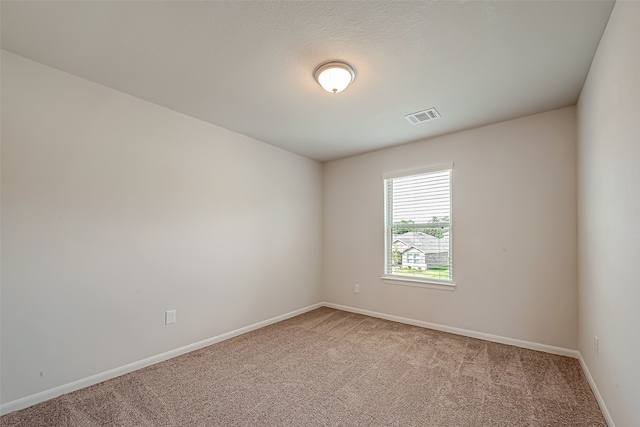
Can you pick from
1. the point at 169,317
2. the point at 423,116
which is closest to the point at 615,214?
the point at 423,116

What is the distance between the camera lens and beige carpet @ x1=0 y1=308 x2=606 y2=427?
6.30ft

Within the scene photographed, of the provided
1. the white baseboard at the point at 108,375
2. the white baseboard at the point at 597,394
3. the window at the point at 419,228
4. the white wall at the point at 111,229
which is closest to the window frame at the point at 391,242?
the window at the point at 419,228

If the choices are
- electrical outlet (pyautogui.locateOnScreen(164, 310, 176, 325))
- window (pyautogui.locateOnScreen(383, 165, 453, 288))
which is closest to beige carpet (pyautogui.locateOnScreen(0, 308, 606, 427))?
electrical outlet (pyautogui.locateOnScreen(164, 310, 176, 325))

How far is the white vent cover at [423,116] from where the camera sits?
3018mm

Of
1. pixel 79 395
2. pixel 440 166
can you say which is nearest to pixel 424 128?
pixel 440 166

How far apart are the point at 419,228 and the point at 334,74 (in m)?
2.53

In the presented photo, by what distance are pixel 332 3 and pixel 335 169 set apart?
128 inches

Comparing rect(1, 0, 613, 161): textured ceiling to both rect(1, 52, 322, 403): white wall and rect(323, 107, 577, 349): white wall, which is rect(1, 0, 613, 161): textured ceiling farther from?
rect(323, 107, 577, 349): white wall

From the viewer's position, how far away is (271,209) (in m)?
4.08

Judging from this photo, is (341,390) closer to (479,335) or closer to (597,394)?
(597,394)

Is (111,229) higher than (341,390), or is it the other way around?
(111,229)

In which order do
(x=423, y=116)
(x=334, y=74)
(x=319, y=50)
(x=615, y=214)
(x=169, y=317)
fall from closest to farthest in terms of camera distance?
(x=615, y=214) < (x=319, y=50) < (x=334, y=74) < (x=169, y=317) < (x=423, y=116)

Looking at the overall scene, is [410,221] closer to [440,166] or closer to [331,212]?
[440,166]

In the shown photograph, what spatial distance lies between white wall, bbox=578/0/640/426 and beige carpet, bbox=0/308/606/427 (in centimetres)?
40
